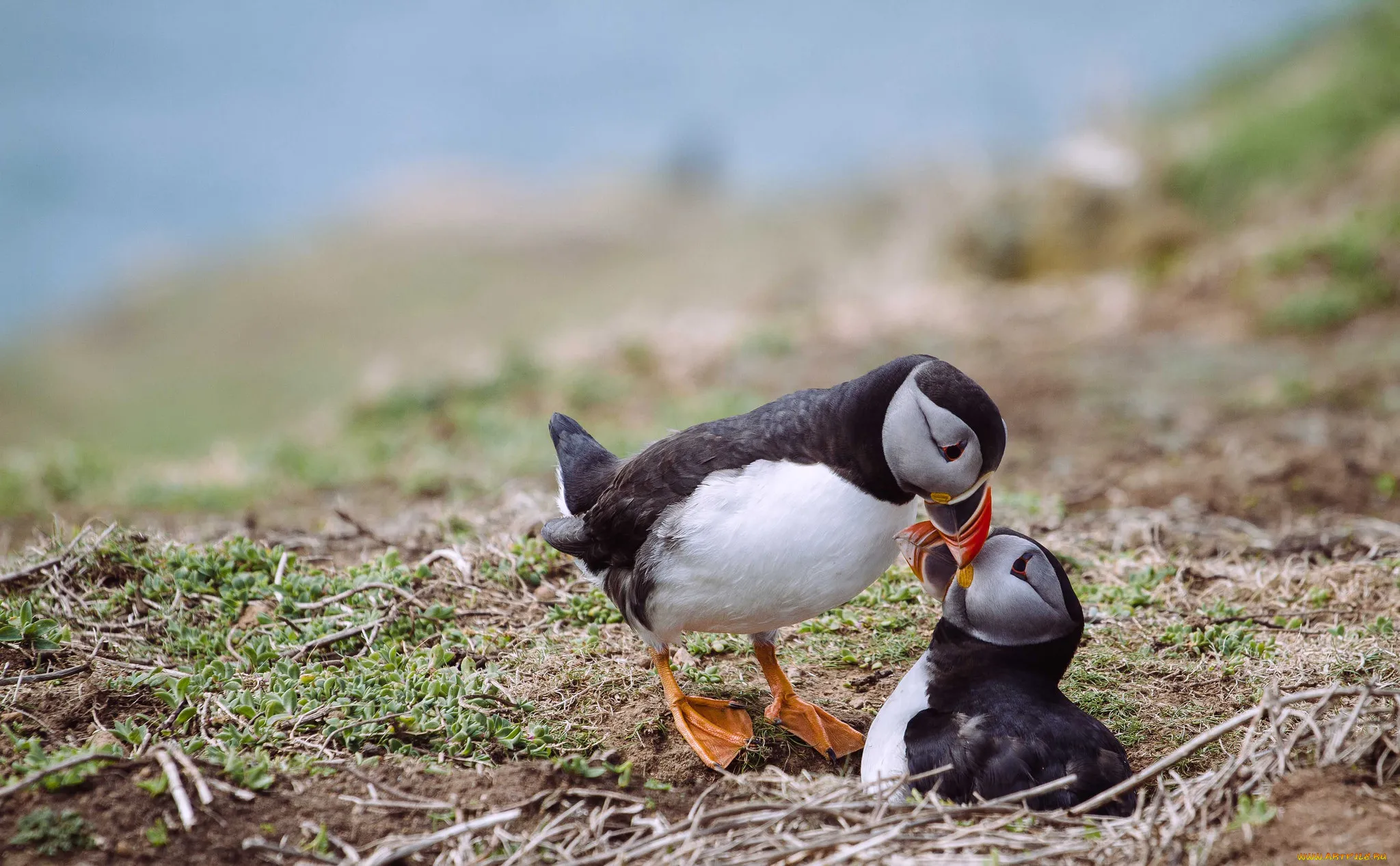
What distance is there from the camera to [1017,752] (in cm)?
318

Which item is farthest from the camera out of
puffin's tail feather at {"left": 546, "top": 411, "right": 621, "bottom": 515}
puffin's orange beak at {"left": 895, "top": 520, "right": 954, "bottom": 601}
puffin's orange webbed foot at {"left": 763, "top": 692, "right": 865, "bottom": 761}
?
puffin's tail feather at {"left": 546, "top": 411, "right": 621, "bottom": 515}

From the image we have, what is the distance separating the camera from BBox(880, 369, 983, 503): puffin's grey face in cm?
313

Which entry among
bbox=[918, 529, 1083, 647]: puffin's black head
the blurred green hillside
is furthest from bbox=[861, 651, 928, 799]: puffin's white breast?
the blurred green hillside

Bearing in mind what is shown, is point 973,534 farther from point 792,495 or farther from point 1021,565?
point 792,495

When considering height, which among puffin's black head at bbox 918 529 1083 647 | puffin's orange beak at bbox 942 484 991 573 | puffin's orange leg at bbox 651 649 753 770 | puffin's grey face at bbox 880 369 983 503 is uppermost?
→ puffin's grey face at bbox 880 369 983 503

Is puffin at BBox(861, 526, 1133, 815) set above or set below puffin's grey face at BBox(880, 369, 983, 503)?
below

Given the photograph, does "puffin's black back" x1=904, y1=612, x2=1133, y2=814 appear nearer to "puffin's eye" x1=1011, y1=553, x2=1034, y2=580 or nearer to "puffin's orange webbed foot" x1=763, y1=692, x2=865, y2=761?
"puffin's eye" x1=1011, y1=553, x2=1034, y2=580

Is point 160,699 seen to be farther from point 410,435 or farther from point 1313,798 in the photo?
point 410,435

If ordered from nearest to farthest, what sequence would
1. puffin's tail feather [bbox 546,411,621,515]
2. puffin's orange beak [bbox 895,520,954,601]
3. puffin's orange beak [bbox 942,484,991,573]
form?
puffin's orange beak [bbox 942,484,991,573] < puffin's orange beak [bbox 895,520,954,601] < puffin's tail feather [bbox 546,411,621,515]

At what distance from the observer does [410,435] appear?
8328 millimetres

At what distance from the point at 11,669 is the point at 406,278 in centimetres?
1548

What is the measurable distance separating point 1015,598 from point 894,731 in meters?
0.53

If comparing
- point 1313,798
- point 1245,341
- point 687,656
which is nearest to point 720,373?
point 1245,341

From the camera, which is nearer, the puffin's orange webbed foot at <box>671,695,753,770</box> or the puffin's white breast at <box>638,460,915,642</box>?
the puffin's white breast at <box>638,460,915,642</box>
